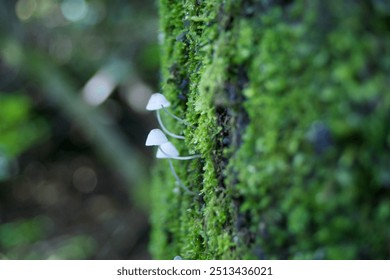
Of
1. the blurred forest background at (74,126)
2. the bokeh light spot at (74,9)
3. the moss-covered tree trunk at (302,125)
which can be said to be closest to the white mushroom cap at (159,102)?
the moss-covered tree trunk at (302,125)

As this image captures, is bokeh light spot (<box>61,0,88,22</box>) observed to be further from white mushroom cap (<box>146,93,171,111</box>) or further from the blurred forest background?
white mushroom cap (<box>146,93,171,111</box>)

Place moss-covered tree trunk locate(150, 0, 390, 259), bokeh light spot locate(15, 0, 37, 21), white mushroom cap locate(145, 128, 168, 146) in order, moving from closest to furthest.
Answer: moss-covered tree trunk locate(150, 0, 390, 259), white mushroom cap locate(145, 128, 168, 146), bokeh light spot locate(15, 0, 37, 21)

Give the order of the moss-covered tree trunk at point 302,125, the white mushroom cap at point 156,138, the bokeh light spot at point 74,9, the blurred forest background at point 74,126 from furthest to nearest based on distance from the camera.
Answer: the bokeh light spot at point 74,9 → the blurred forest background at point 74,126 → the white mushroom cap at point 156,138 → the moss-covered tree trunk at point 302,125

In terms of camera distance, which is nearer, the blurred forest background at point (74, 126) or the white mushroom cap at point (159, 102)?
the white mushroom cap at point (159, 102)

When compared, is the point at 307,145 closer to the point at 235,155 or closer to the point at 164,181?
the point at 235,155

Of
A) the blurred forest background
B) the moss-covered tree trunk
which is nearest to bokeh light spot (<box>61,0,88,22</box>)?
the blurred forest background

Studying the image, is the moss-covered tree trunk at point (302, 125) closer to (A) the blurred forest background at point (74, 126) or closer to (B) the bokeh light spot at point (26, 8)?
(A) the blurred forest background at point (74, 126)
